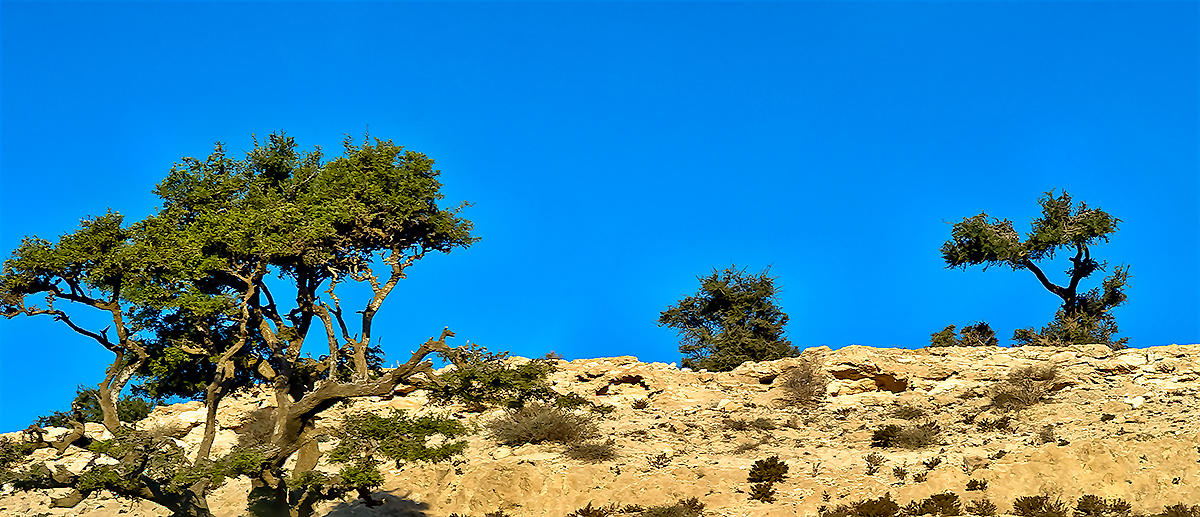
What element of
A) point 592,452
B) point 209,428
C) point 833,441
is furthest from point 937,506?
point 209,428

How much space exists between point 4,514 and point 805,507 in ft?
89.6

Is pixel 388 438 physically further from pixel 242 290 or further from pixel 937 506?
pixel 937 506

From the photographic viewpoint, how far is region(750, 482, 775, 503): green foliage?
31.5 meters

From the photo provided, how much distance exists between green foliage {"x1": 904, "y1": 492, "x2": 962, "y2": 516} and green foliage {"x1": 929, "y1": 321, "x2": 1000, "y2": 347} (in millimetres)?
25821

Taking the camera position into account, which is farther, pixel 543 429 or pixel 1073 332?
pixel 1073 332

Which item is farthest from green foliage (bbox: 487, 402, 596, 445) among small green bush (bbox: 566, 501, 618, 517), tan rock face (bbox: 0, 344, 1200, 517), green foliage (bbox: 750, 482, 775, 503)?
green foliage (bbox: 750, 482, 775, 503)

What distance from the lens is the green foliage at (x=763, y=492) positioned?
3153cm

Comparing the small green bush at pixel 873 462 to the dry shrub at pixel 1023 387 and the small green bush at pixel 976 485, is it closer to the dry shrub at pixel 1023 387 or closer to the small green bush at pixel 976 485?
the small green bush at pixel 976 485

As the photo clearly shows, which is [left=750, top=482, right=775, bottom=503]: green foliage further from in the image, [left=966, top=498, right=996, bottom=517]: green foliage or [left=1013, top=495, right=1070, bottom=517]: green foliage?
[left=1013, top=495, right=1070, bottom=517]: green foliage

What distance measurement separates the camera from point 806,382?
45688 millimetres

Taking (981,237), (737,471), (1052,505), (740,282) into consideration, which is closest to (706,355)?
(740,282)

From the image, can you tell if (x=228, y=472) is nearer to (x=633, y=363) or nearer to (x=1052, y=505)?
(x=1052, y=505)

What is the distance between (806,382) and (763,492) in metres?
14.5

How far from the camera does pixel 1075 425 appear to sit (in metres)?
35.7
